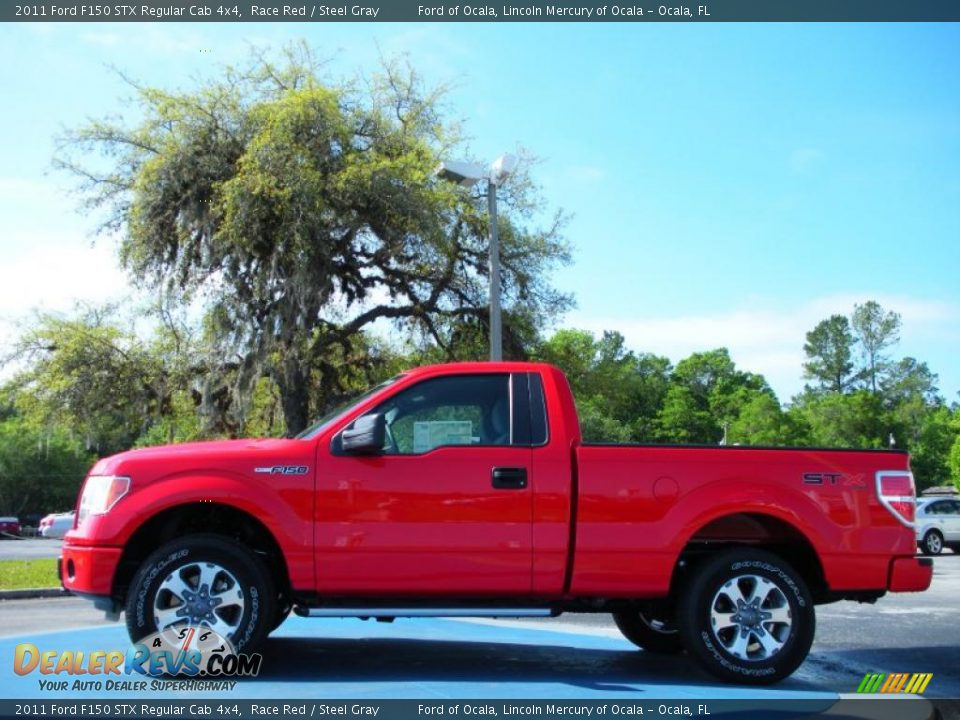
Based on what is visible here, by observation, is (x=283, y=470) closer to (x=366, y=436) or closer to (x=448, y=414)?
(x=366, y=436)

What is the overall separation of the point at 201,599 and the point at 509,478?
199cm

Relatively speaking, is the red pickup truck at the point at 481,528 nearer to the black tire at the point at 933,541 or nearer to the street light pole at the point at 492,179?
the street light pole at the point at 492,179

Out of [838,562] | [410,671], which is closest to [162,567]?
[410,671]

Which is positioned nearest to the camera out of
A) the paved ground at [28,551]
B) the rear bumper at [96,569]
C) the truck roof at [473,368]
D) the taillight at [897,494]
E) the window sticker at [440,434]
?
the rear bumper at [96,569]

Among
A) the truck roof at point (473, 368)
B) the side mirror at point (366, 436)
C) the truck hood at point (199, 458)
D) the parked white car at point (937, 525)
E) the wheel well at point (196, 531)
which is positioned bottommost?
the parked white car at point (937, 525)

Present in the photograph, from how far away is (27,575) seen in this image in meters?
15.4

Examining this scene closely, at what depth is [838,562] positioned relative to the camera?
6.23 meters

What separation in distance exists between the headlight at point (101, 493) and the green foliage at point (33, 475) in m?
65.8

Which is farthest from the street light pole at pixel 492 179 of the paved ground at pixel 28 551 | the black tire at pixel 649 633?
the paved ground at pixel 28 551

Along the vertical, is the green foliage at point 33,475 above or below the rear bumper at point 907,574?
below

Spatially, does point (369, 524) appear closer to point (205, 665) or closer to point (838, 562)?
point (205, 665)

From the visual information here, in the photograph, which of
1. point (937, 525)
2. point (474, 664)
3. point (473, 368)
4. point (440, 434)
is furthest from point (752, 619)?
point (937, 525)

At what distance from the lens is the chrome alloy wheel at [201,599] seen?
579cm

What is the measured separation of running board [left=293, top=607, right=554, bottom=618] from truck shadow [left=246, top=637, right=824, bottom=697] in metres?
0.40
